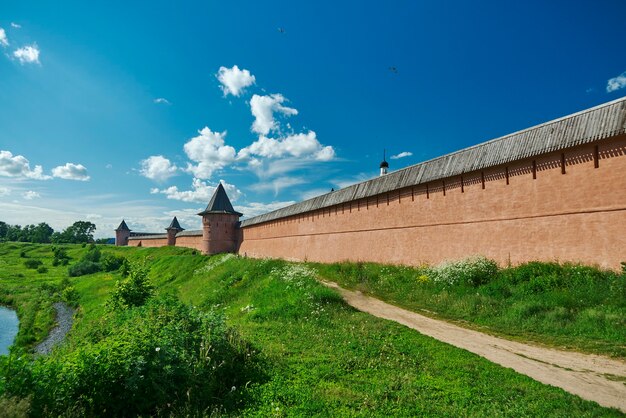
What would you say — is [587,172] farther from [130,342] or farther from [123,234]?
[123,234]

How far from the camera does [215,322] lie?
525cm

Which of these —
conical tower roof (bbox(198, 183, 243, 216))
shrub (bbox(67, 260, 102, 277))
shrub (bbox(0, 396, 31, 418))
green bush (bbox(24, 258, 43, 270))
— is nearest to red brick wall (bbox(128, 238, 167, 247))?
shrub (bbox(67, 260, 102, 277))

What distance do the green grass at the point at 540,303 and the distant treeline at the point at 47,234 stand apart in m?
81.8

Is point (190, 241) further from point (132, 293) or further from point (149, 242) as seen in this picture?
point (132, 293)

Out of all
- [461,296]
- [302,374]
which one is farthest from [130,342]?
[461,296]

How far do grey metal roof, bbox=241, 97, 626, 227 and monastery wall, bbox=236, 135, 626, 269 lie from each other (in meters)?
0.23

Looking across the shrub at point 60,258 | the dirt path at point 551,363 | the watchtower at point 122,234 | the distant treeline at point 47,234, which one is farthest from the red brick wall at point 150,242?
the dirt path at point 551,363

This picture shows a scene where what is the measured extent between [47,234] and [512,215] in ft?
297

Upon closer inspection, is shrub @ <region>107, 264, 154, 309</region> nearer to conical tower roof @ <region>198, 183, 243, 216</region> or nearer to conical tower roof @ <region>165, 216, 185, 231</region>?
conical tower roof @ <region>198, 183, 243, 216</region>

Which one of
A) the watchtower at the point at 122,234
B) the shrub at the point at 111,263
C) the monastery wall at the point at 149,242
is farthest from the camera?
the watchtower at the point at 122,234

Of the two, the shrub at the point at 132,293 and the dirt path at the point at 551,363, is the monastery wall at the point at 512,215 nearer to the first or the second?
the dirt path at the point at 551,363

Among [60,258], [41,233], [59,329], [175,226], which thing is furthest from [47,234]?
[59,329]

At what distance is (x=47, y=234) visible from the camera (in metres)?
76.9

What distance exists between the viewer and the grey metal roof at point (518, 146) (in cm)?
748
